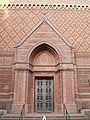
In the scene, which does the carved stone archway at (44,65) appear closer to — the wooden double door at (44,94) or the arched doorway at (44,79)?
the arched doorway at (44,79)

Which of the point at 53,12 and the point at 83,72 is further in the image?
the point at 53,12

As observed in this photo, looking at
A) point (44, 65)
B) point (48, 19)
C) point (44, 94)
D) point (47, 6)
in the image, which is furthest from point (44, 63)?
point (47, 6)

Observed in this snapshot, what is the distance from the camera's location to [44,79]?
48.1ft

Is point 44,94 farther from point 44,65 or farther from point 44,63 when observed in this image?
point 44,63

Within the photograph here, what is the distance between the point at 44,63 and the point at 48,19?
4037 mm

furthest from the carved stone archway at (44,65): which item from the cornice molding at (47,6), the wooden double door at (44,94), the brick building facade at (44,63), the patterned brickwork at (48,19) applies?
the cornice molding at (47,6)

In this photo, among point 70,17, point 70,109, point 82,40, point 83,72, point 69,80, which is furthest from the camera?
point 70,17

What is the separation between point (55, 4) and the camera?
57.6 ft

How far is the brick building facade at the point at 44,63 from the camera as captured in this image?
43.7 ft

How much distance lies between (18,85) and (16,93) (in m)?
0.55

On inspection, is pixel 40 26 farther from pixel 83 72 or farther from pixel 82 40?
pixel 83 72

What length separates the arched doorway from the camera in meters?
13.9

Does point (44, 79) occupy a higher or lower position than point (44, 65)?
lower

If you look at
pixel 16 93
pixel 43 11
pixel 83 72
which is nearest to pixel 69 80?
pixel 83 72
